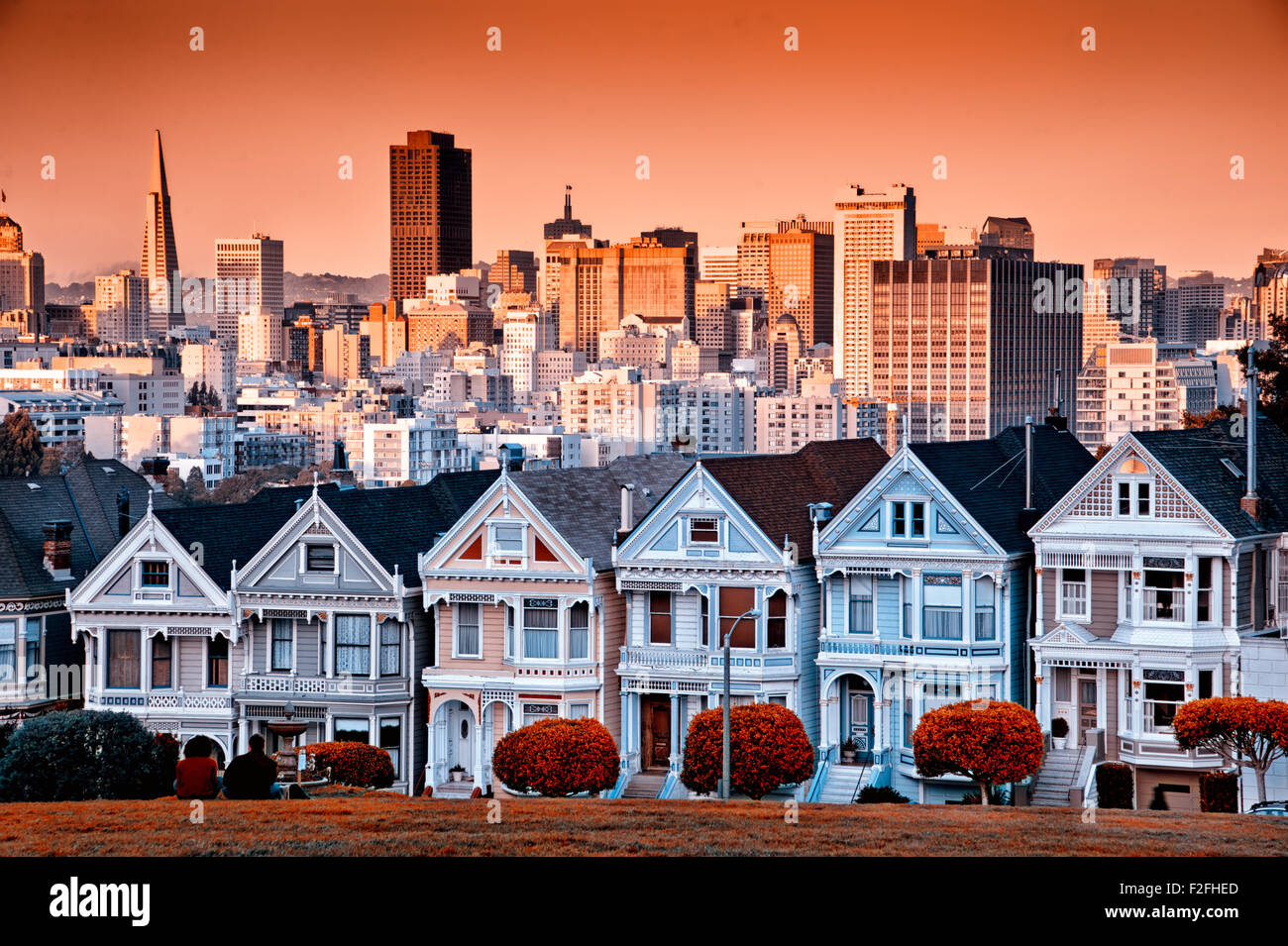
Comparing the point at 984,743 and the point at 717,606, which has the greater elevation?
the point at 717,606

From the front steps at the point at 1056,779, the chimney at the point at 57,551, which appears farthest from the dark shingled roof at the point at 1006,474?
the chimney at the point at 57,551

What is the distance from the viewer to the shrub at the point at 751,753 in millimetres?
34000

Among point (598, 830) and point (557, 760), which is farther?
point (557, 760)

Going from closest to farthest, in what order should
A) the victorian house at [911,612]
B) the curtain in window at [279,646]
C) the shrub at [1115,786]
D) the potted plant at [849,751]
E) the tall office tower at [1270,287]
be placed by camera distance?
the shrub at [1115,786], the victorian house at [911,612], the potted plant at [849,751], the curtain in window at [279,646], the tall office tower at [1270,287]

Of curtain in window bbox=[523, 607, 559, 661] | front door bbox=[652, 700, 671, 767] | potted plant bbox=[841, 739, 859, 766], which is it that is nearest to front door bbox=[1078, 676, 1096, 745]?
potted plant bbox=[841, 739, 859, 766]

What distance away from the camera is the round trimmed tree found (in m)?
33.2

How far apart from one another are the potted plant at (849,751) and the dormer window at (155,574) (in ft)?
37.8

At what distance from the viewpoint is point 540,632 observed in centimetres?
3747

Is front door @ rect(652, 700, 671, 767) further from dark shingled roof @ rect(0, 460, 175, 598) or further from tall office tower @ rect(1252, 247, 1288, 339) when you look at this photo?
tall office tower @ rect(1252, 247, 1288, 339)

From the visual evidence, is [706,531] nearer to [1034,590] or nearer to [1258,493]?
[1034,590]

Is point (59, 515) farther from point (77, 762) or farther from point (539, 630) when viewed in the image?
point (539, 630)

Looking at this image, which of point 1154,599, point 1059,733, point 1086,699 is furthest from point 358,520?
point 1154,599

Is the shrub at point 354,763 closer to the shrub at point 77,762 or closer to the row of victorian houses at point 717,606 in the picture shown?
the row of victorian houses at point 717,606

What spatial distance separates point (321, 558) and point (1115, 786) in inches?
517
